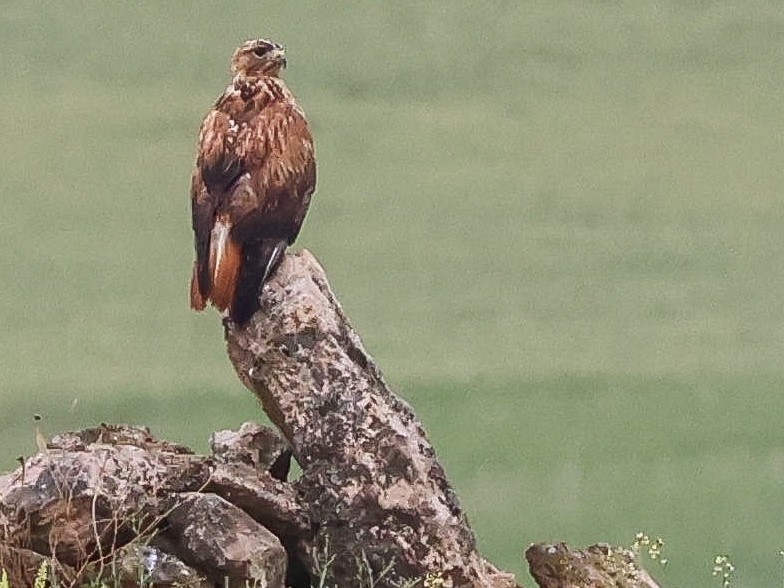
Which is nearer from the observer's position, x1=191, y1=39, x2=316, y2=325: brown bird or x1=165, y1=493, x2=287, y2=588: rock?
x1=165, y1=493, x2=287, y2=588: rock

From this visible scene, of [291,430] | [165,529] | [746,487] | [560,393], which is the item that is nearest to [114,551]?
[165,529]

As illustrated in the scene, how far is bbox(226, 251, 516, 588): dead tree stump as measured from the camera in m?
2.74

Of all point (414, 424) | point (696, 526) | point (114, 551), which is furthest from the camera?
point (696, 526)

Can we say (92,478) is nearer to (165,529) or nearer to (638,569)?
(165,529)

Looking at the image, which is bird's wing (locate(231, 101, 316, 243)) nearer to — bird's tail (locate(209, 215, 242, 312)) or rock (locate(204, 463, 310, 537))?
bird's tail (locate(209, 215, 242, 312))

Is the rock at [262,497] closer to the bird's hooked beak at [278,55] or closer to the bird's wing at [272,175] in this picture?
the bird's wing at [272,175]

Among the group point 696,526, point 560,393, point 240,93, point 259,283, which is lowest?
point 696,526

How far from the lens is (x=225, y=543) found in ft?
8.66

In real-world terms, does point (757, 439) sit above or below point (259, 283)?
below

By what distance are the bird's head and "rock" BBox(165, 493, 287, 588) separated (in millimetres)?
752

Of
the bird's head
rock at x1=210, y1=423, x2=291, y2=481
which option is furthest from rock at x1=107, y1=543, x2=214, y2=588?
the bird's head

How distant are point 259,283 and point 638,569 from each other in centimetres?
85

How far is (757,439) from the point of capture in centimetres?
361

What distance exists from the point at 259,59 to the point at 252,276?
1.27 feet
